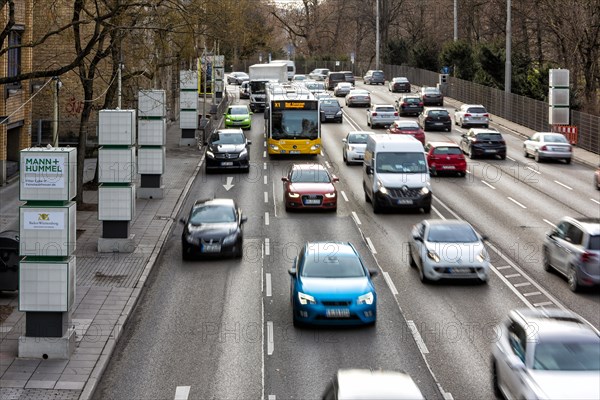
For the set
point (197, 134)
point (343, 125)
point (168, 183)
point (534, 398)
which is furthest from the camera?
point (343, 125)

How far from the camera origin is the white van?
103 feet

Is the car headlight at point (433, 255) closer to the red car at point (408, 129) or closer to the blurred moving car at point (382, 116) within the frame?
the red car at point (408, 129)

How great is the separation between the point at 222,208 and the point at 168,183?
13.3 meters

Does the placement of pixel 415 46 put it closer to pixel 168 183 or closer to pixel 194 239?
pixel 168 183

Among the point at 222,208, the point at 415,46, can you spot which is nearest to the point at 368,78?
the point at 415,46

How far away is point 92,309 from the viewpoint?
67.7ft

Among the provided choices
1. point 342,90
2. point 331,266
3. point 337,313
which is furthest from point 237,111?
point 337,313

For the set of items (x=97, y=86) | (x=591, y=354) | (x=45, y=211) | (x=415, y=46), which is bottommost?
(x=591, y=354)

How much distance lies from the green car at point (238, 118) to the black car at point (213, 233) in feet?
103

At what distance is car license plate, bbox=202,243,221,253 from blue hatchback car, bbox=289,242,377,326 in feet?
19.6

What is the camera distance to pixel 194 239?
25.4 m

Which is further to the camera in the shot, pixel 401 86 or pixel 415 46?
pixel 415 46

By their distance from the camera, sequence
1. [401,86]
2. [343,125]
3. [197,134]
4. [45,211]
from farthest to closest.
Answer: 1. [401,86]
2. [343,125]
3. [197,134]
4. [45,211]

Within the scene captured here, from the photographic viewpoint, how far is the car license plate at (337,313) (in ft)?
60.6
